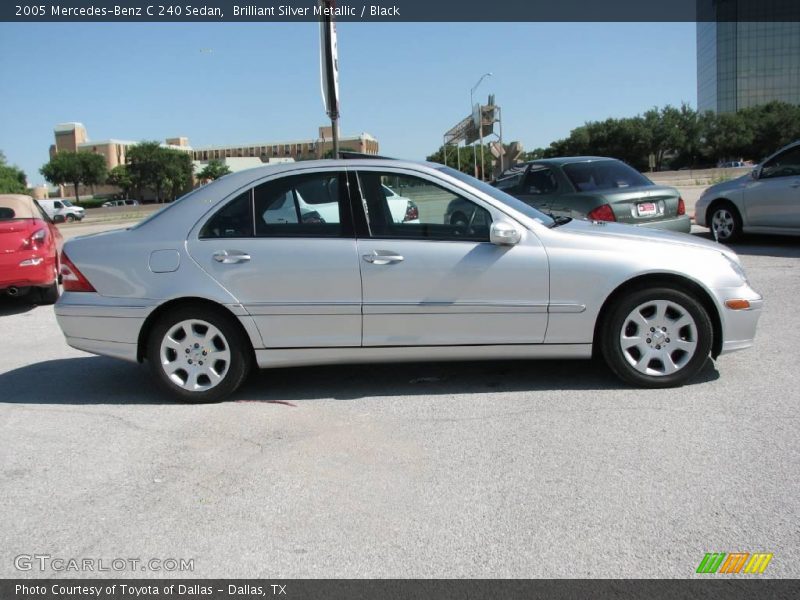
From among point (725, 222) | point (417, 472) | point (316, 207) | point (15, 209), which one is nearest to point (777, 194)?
point (725, 222)

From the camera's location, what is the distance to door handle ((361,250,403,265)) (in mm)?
4836

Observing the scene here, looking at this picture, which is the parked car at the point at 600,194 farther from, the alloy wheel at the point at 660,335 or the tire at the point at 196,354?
the tire at the point at 196,354

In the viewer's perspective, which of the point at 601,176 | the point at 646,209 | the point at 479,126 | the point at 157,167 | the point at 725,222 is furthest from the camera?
the point at 157,167

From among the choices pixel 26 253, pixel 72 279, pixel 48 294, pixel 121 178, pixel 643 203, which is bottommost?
pixel 48 294

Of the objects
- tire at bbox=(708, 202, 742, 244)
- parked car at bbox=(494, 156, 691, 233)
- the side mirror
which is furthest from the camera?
tire at bbox=(708, 202, 742, 244)

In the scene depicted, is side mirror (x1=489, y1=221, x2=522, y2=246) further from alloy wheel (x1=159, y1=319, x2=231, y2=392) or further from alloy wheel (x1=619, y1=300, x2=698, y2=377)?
alloy wheel (x1=159, y1=319, x2=231, y2=392)

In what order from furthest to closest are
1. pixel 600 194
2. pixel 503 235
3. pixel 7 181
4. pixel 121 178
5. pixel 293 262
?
pixel 121 178, pixel 7 181, pixel 600 194, pixel 293 262, pixel 503 235

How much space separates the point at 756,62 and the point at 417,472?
14635cm

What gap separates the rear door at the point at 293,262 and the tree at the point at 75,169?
10415 cm

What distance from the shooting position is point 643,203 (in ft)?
30.0

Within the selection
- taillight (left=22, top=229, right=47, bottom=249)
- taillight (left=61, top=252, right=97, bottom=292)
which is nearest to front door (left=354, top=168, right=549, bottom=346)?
taillight (left=61, top=252, right=97, bottom=292)

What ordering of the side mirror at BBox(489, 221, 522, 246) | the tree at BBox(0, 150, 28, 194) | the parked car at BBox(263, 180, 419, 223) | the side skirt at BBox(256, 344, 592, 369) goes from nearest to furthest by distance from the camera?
the side mirror at BBox(489, 221, 522, 246) → the side skirt at BBox(256, 344, 592, 369) → the parked car at BBox(263, 180, 419, 223) → the tree at BBox(0, 150, 28, 194)

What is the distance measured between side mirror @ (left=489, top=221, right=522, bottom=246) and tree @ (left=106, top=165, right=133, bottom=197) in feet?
351

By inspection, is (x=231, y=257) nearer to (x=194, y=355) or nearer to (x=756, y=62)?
(x=194, y=355)
